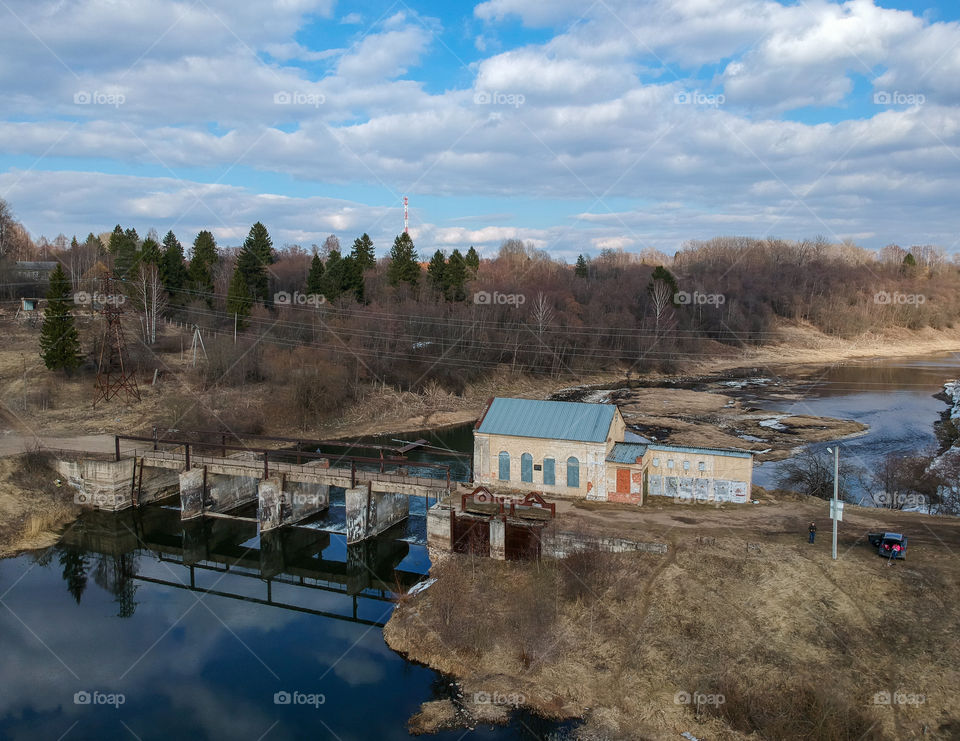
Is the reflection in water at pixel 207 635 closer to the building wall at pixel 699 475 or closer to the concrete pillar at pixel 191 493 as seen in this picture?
the concrete pillar at pixel 191 493

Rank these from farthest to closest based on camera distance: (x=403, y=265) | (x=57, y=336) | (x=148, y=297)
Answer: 1. (x=403, y=265)
2. (x=148, y=297)
3. (x=57, y=336)

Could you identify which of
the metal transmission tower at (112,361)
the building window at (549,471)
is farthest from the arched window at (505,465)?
the metal transmission tower at (112,361)

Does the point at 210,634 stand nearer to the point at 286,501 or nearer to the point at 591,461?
the point at 286,501

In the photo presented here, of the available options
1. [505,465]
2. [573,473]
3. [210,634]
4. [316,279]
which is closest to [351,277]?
[316,279]

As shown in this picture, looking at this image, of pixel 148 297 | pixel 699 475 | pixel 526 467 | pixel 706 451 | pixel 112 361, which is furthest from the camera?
pixel 148 297

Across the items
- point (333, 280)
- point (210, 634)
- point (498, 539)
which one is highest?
point (333, 280)

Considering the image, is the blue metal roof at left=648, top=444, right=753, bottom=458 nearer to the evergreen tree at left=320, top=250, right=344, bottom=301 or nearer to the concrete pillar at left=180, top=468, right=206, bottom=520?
the concrete pillar at left=180, top=468, right=206, bottom=520

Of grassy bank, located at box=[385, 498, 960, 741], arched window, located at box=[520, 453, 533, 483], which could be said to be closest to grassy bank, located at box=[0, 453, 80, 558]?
grassy bank, located at box=[385, 498, 960, 741]
